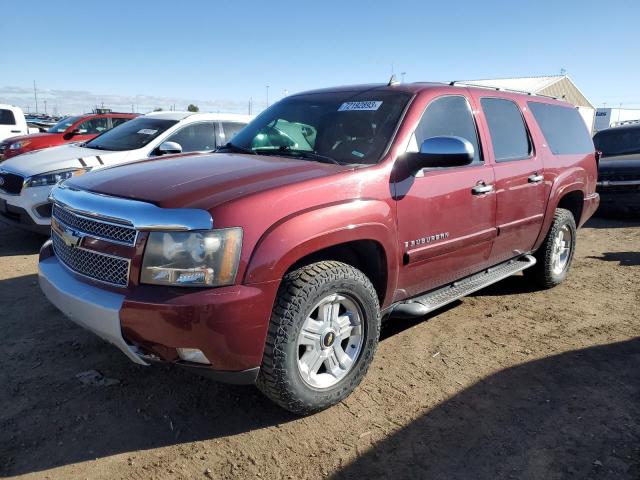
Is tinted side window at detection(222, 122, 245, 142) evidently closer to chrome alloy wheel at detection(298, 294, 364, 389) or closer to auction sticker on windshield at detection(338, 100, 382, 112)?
auction sticker on windshield at detection(338, 100, 382, 112)

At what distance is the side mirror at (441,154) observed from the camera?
9.79ft

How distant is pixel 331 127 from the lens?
354 centimetres

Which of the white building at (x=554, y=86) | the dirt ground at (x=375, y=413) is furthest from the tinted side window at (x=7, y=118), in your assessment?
the white building at (x=554, y=86)

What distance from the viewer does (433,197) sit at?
327 centimetres

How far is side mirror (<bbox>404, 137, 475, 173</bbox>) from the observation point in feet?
9.79

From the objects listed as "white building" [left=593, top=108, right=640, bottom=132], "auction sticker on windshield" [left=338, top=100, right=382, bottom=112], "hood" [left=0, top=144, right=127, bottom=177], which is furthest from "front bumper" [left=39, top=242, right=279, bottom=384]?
"white building" [left=593, top=108, right=640, bottom=132]

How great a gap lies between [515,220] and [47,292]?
3505 millimetres

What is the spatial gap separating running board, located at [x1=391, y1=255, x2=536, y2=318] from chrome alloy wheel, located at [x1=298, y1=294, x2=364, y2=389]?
1.39ft

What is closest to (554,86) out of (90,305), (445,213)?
(445,213)

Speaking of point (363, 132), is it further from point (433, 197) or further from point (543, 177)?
point (543, 177)

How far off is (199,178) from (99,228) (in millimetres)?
579

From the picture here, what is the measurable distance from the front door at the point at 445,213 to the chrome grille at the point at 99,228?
5.12ft

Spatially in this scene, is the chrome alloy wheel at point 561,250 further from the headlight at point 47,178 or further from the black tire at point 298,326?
the headlight at point 47,178

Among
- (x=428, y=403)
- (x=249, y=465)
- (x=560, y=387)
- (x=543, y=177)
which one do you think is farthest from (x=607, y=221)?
(x=249, y=465)
